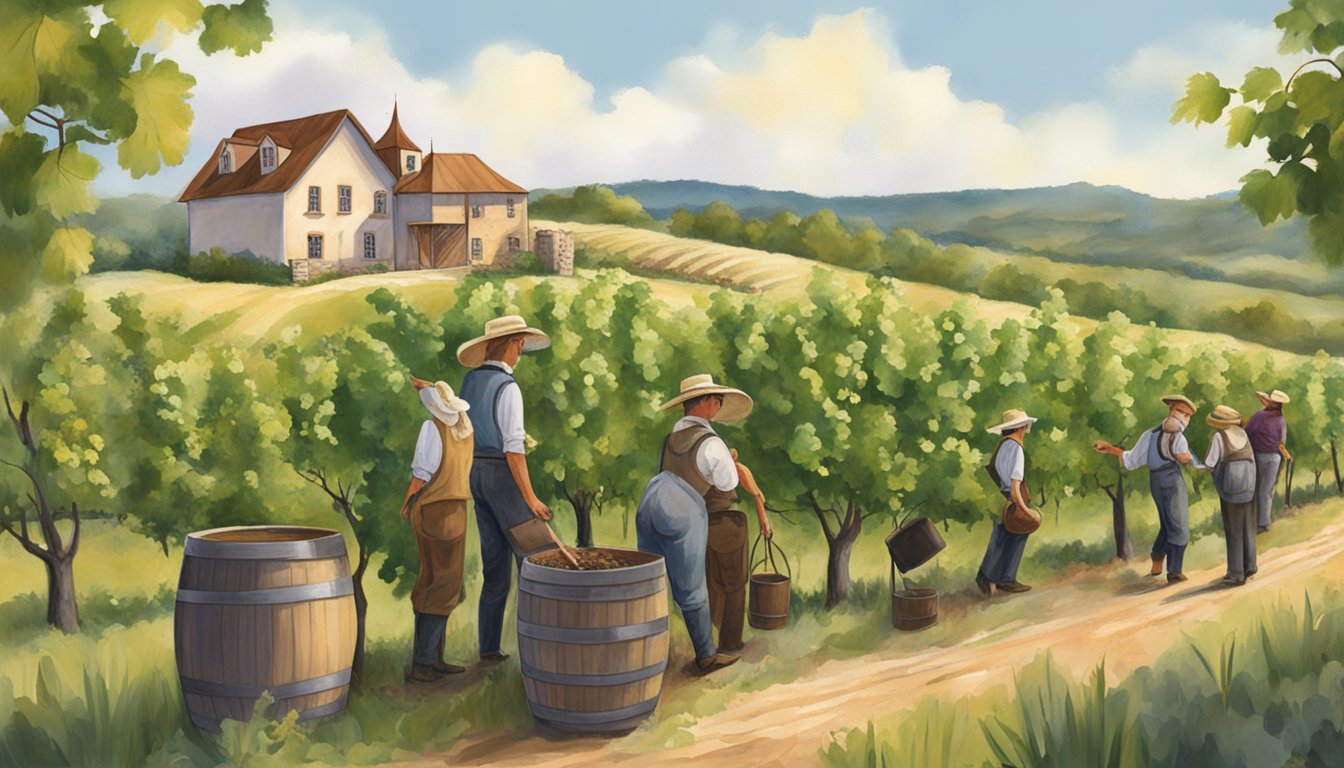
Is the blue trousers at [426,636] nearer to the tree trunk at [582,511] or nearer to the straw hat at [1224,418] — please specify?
the tree trunk at [582,511]

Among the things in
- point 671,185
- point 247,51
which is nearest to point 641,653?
point 247,51

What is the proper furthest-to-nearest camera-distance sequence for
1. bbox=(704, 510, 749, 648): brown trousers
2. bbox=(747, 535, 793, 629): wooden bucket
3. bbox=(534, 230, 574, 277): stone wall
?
bbox=(534, 230, 574, 277): stone wall
bbox=(747, 535, 793, 629): wooden bucket
bbox=(704, 510, 749, 648): brown trousers

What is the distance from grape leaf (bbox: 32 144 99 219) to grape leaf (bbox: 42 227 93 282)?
312mm

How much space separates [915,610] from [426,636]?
3.75 metres

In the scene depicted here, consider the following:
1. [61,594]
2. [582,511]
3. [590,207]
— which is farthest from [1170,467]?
[61,594]

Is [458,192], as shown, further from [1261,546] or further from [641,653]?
[1261,546]

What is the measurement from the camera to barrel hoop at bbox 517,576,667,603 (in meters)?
5.46

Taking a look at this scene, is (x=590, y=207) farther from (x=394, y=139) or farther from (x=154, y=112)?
(x=154, y=112)

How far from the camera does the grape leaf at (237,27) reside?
4.98 m

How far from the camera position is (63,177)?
4984mm

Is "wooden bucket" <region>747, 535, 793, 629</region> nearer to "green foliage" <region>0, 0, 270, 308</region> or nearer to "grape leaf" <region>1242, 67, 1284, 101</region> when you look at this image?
"grape leaf" <region>1242, 67, 1284, 101</region>

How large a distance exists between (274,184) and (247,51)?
23.4 feet

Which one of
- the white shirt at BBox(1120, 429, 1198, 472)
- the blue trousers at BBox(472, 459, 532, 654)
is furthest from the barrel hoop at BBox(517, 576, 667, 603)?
the white shirt at BBox(1120, 429, 1198, 472)

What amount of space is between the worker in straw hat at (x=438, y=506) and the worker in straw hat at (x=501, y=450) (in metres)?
0.08
